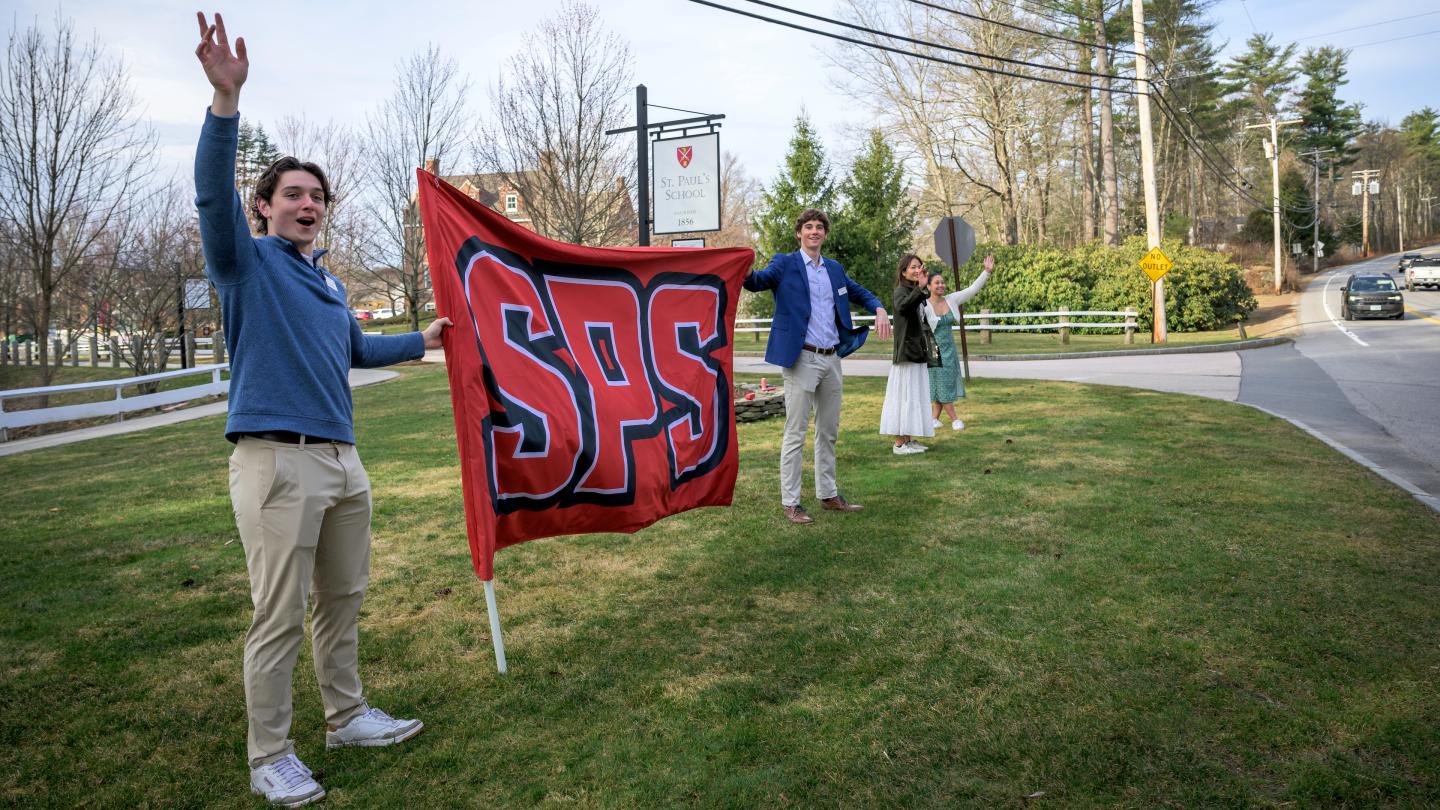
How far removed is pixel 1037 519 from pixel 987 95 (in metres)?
33.4

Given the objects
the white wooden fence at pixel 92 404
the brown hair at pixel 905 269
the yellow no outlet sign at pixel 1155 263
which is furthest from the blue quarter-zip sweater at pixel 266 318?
the yellow no outlet sign at pixel 1155 263

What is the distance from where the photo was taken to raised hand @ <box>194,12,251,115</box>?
276 centimetres

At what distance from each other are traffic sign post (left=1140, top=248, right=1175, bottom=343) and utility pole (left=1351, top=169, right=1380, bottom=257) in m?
62.8

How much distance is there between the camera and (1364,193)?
77250 mm

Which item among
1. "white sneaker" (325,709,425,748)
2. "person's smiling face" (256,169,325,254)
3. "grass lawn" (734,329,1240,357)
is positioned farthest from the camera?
"grass lawn" (734,329,1240,357)

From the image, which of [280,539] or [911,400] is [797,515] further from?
[280,539]

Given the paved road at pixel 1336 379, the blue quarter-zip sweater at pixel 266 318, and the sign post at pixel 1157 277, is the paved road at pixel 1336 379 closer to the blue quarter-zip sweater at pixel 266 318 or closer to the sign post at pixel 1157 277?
the sign post at pixel 1157 277

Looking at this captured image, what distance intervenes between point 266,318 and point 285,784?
1641 millimetres

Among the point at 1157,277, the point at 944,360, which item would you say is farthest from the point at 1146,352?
the point at 944,360

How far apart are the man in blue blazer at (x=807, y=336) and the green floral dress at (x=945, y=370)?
432 cm

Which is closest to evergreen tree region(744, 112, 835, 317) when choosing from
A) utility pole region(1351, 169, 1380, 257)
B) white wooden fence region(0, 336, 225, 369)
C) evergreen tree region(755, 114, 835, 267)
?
evergreen tree region(755, 114, 835, 267)

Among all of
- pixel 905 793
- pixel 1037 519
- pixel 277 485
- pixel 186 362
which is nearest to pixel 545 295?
pixel 277 485

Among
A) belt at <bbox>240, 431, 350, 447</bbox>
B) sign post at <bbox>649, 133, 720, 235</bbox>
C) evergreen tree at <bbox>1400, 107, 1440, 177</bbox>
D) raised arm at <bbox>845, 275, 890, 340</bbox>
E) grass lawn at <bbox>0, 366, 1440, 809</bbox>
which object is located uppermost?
evergreen tree at <bbox>1400, 107, 1440, 177</bbox>

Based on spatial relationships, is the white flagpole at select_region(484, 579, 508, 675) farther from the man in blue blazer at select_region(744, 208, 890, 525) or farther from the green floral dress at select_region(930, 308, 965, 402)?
the green floral dress at select_region(930, 308, 965, 402)
